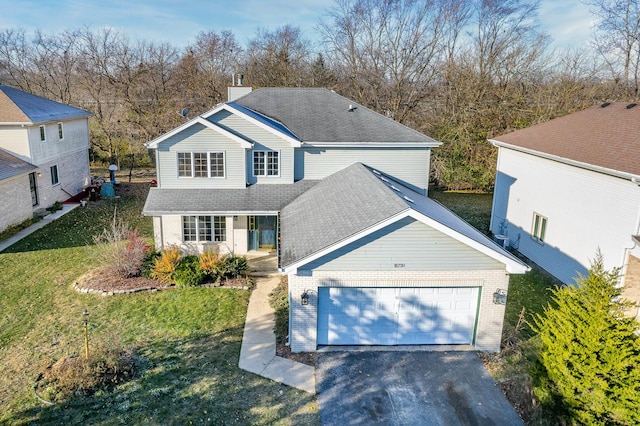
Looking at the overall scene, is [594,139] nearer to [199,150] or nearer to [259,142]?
[259,142]

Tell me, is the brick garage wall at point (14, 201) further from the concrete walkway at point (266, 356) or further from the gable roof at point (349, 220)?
the concrete walkway at point (266, 356)

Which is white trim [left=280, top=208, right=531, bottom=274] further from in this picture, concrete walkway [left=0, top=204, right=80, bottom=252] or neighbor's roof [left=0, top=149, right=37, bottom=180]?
neighbor's roof [left=0, top=149, right=37, bottom=180]

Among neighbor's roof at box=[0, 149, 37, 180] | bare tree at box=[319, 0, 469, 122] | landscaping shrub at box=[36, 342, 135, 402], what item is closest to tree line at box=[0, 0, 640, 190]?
bare tree at box=[319, 0, 469, 122]

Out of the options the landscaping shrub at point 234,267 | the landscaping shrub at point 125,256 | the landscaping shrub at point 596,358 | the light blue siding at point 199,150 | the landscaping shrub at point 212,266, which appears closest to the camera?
the landscaping shrub at point 596,358

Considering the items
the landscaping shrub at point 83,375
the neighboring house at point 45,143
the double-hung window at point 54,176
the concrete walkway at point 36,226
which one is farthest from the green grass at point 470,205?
the double-hung window at point 54,176

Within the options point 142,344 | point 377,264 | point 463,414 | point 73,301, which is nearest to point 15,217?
point 73,301

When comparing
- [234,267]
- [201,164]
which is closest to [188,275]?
[234,267]
